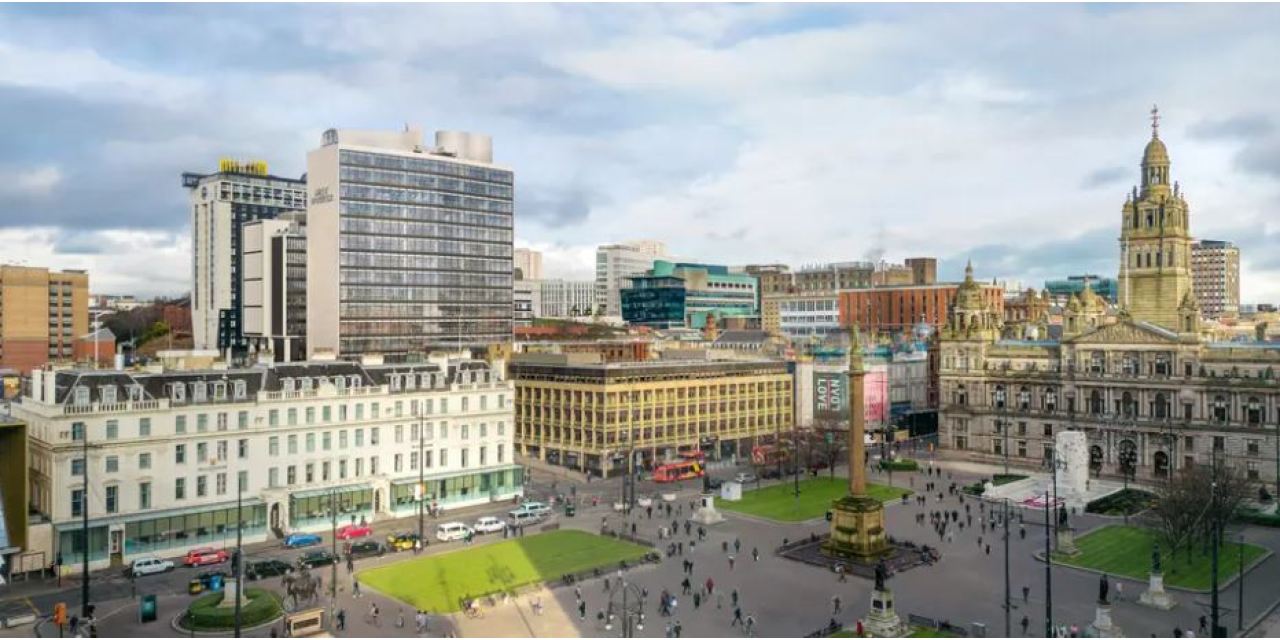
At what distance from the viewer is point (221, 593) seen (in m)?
55.7

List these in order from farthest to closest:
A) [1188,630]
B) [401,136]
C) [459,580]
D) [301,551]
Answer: [401,136] → [301,551] → [459,580] → [1188,630]

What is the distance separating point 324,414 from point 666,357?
220 feet

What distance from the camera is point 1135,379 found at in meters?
105

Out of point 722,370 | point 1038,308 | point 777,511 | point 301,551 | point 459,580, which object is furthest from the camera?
point 1038,308

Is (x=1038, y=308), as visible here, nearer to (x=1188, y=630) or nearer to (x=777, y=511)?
(x=777, y=511)

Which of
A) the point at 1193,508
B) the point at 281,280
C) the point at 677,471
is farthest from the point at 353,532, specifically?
the point at 281,280

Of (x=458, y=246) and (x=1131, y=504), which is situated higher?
(x=458, y=246)

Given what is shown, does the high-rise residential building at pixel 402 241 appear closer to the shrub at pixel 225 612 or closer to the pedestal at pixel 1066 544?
the shrub at pixel 225 612

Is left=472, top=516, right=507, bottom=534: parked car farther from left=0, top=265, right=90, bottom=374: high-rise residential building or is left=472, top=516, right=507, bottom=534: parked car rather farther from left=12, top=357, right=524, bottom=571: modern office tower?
left=0, top=265, right=90, bottom=374: high-rise residential building

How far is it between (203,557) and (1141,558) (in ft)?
217

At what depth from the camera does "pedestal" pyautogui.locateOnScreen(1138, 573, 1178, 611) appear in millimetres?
56344

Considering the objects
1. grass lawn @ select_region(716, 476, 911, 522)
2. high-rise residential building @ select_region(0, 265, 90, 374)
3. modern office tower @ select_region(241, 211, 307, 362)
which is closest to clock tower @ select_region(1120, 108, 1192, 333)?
grass lawn @ select_region(716, 476, 911, 522)

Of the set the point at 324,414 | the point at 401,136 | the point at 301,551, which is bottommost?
the point at 301,551

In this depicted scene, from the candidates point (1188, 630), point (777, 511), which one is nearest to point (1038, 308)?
point (777, 511)
